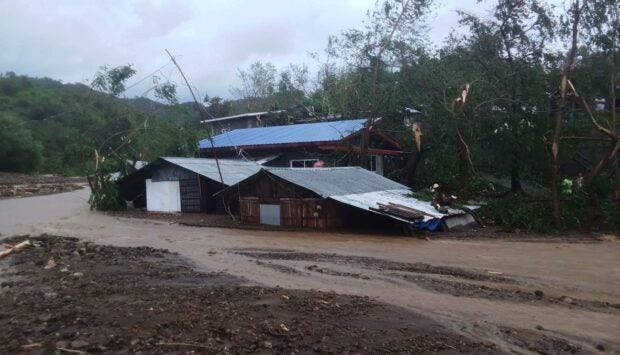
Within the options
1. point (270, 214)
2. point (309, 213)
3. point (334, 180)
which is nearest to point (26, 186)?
point (270, 214)

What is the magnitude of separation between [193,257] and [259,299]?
5128 mm

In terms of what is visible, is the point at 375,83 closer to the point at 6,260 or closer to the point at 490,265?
the point at 490,265

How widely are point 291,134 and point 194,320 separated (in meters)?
23.5

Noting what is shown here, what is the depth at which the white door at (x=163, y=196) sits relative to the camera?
22.7m

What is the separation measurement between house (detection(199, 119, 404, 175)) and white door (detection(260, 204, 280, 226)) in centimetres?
728

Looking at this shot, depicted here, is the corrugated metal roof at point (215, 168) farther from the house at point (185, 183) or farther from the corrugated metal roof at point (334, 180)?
the corrugated metal roof at point (334, 180)

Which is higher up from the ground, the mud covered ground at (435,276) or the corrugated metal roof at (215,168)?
the corrugated metal roof at (215,168)

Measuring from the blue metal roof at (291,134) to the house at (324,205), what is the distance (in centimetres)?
705

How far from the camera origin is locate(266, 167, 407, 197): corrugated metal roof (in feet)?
57.0

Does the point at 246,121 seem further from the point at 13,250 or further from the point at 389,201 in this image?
the point at 13,250

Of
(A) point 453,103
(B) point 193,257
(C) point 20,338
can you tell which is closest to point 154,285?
(C) point 20,338

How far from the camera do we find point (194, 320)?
5.82 meters

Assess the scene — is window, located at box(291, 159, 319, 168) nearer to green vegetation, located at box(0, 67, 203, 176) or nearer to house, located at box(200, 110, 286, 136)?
green vegetation, located at box(0, 67, 203, 176)

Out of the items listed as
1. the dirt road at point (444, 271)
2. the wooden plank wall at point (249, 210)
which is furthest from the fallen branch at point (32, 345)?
the wooden plank wall at point (249, 210)
